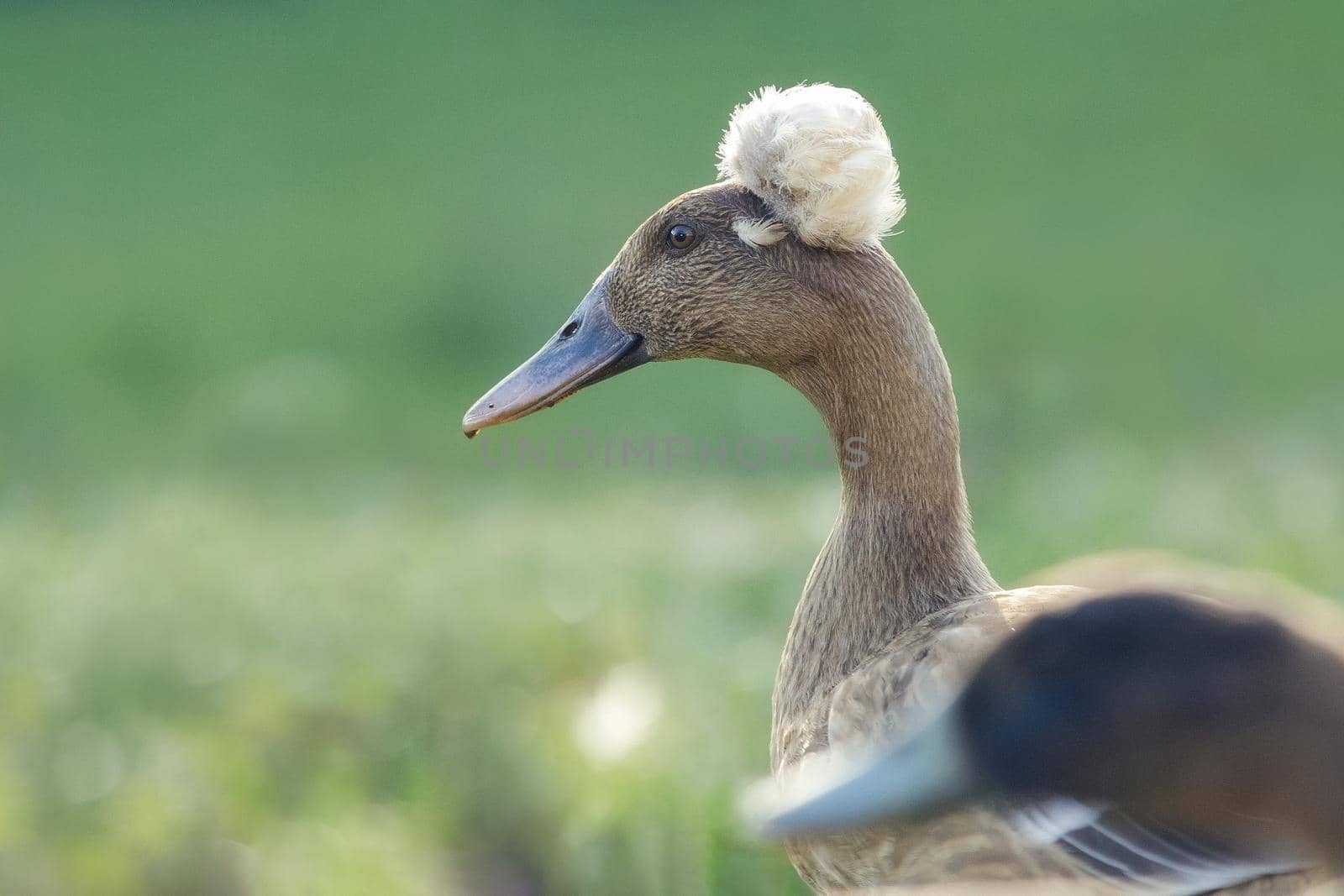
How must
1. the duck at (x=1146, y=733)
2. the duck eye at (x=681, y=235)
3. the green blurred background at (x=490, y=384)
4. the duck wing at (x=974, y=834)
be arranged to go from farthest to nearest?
the green blurred background at (x=490, y=384), the duck eye at (x=681, y=235), the duck wing at (x=974, y=834), the duck at (x=1146, y=733)

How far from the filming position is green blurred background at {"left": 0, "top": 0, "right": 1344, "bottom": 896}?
285 centimetres

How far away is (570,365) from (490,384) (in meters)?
4.45

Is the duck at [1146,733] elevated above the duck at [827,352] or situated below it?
below

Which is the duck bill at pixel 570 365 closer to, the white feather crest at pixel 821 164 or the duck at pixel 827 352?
the duck at pixel 827 352

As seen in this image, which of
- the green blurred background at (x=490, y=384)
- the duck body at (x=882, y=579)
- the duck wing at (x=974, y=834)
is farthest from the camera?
the green blurred background at (x=490, y=384)

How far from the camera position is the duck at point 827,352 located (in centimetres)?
193

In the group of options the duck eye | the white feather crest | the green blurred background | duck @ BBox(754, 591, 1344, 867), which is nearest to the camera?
duck @ BBox(754, 591, 1344, 867)

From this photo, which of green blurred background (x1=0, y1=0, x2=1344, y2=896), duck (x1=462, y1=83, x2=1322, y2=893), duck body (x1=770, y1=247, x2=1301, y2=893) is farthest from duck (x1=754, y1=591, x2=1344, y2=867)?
green blurred background (x1=0, y1=0, x2=1344, y2=896)

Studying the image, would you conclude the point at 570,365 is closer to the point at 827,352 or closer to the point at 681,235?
the point at 681,235

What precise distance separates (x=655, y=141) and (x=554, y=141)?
62cm

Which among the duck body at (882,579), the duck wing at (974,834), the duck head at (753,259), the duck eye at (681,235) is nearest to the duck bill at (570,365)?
the duck head at (753,259)

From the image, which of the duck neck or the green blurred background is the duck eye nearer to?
the duck neck

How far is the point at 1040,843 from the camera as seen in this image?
1374mm

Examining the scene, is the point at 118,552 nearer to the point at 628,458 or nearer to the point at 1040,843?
the point at 628,458
